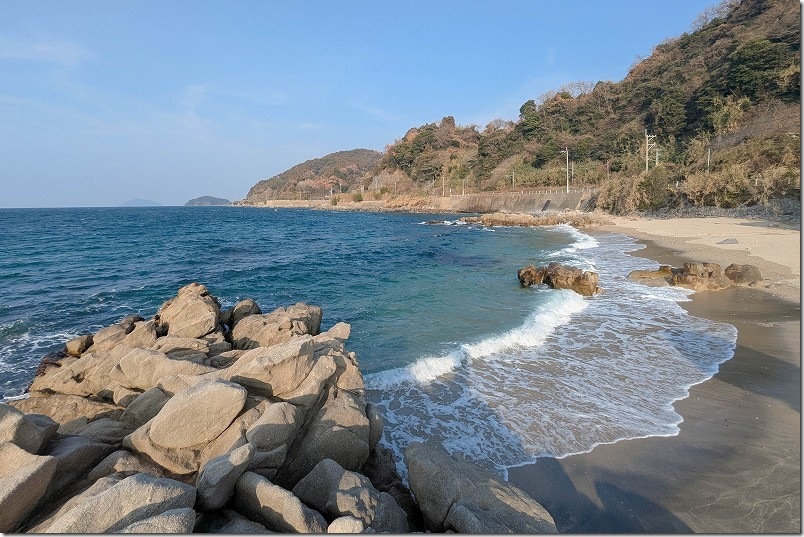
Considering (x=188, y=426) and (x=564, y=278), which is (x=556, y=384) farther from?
(x=564, y=278)

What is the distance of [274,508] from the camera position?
3.25 m

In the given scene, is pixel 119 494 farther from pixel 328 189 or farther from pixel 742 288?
pixel 328 189

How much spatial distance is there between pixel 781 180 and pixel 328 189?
509 ft

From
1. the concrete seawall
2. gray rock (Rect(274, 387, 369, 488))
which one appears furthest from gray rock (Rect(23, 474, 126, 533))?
the concrete seawall

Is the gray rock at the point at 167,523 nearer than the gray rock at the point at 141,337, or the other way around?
the gray rock at the point at 167,523

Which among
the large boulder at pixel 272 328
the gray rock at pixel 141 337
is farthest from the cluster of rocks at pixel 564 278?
the gray rock at pixel 141 337

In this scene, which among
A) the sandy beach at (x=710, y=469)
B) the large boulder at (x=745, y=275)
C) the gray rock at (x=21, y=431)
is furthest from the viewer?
the large boulder at (x=745, y=275)

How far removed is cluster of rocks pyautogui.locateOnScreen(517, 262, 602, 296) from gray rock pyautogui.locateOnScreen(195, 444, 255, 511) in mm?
13217

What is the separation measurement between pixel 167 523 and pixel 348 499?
1.36 metres

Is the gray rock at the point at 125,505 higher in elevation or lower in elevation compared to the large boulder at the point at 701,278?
higher

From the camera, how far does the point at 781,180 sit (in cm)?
2756

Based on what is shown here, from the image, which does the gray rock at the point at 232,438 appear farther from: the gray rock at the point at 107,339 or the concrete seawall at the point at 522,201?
the concrete seawall at the point at 522,201

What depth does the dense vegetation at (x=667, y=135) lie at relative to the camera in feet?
116

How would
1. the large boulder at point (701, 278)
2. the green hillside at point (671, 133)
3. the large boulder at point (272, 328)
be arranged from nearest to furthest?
the large boulder at point (272, 328) < the large boulder at point (701, 278) < the green hillside at point (671, 133)
